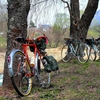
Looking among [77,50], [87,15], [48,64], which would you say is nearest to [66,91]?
[48,64]

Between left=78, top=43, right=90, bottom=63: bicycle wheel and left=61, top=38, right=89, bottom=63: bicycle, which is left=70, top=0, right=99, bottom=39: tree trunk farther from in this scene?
left=78, top=43, right=90, bottom=63: bicycle wheel

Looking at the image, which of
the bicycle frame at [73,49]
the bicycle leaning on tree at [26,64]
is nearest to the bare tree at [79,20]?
the bicycle frame at [73,49]

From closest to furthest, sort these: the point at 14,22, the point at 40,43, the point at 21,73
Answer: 1. the point at 21,73
2. the point at 40,43
3. the point at 14,22

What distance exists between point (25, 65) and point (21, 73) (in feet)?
0.47

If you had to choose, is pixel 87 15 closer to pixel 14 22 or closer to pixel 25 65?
pixel 14 22

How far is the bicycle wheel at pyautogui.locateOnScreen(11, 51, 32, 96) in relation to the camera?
3.66 meters

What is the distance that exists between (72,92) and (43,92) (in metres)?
0.48

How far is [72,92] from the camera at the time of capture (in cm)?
391

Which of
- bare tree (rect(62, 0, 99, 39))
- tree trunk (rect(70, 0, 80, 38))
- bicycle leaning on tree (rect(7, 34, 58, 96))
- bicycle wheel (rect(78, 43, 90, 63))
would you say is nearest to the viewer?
bicycle leaning on tree (rect(7, 34, 58, 96))

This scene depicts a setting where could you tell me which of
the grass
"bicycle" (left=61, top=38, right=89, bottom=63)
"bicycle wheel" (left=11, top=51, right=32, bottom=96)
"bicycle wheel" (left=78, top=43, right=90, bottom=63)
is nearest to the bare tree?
"bicycle" (left=61, top=38, right=89, bottom=63)

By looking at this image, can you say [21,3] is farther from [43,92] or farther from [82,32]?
[82,32]

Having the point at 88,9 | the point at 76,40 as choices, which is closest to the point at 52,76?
the point at 76,40

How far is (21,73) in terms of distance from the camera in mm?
3803

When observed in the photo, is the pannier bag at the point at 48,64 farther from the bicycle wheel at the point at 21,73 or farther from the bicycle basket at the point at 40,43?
the bicycle wheel at the point at 21,73
